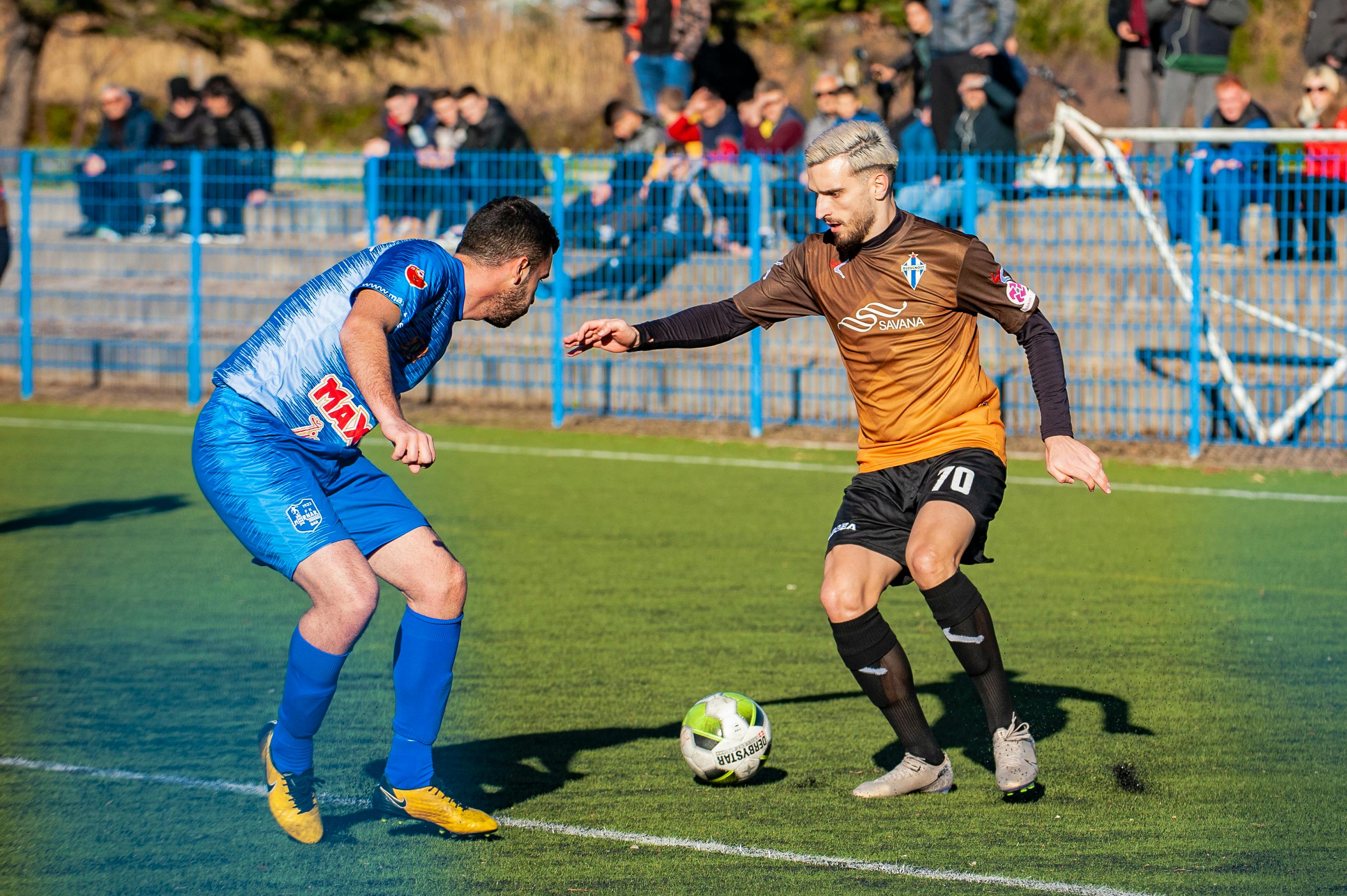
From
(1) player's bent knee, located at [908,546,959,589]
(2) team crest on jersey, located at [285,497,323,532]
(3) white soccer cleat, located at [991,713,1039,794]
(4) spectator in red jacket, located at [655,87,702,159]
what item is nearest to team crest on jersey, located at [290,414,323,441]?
(2) team crest on jersey, located at [285,497,323,532]

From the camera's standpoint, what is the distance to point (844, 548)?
4875mm

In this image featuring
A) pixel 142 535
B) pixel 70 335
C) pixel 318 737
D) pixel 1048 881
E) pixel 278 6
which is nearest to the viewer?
pixel 1048 881

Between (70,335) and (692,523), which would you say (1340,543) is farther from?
(70,335)

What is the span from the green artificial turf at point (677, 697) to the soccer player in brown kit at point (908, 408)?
361mm

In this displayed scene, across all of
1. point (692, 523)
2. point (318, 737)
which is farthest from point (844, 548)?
point (692, 523)

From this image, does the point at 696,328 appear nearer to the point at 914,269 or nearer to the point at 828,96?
the point at 914,269

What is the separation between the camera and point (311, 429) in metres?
4.45

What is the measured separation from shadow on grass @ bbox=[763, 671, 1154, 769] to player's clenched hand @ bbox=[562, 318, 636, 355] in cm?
158

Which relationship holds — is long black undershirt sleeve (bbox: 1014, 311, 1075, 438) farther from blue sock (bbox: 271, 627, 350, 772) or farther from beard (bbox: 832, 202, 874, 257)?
blue sock (bbox: 271, 627, 350, 772)

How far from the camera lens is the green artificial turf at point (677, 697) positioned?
4.30 metres

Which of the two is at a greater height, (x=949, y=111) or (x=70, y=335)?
(x=949, y=111)

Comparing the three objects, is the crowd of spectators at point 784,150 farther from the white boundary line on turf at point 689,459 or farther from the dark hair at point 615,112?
the white boundary line on turf at point 689,459

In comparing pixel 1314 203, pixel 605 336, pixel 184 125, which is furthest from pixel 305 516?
pixel 184 125

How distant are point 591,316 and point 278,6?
1467 cm
